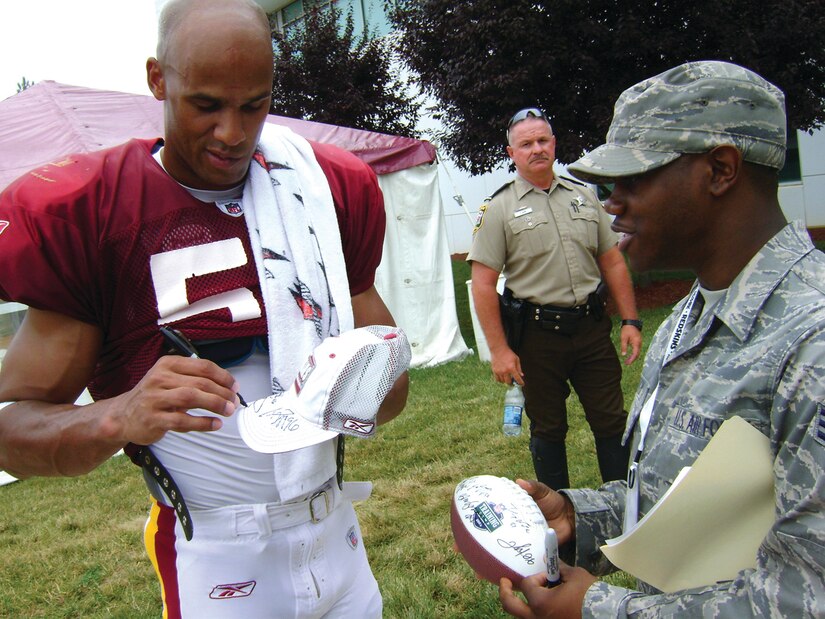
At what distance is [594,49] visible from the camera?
10.1 meters

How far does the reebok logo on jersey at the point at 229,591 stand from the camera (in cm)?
172

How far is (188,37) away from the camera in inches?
63.6

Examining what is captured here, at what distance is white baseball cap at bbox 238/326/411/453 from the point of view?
4.90 feet

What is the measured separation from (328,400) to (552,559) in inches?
24.8

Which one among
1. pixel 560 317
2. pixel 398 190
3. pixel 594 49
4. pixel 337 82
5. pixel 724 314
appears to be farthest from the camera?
pixel 337 82

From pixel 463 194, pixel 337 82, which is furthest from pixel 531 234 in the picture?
pixel 463 194

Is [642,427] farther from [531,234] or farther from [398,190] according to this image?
[398,190]

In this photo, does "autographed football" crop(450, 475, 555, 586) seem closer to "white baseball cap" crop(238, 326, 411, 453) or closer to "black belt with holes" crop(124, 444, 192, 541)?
"white baseball cap" crop(238, 326, 411, 453)

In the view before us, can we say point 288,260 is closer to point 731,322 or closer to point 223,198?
point 223,198

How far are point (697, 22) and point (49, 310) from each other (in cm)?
1004

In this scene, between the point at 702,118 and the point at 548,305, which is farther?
the point at 548,305

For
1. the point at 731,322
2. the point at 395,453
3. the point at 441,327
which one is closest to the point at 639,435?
the point at 731,322

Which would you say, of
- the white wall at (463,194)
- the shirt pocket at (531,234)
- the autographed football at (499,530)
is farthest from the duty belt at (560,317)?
the white wall at (463,194)

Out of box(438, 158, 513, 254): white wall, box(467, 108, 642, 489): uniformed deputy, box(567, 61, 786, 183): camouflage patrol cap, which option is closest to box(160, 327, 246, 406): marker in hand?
box(567, 61, 786, 183): camouflage patrol cap
